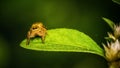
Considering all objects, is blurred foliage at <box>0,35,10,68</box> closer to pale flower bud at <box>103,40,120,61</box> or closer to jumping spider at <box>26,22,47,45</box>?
jumping spider at <box>26,22,47,45</box>

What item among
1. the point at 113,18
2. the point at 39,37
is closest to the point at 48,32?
the point at 39,37

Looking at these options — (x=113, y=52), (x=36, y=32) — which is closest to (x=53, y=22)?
(x=36, y=32)

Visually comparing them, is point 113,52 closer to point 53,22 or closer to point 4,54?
point 53,22

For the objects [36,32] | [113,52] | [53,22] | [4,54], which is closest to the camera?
[113,52]

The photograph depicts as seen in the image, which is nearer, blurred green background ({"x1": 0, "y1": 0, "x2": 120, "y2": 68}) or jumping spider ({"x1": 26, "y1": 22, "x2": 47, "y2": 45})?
jumping spider ({"x1": 26, "y1": 22, "x2": 47, "y2": 45})

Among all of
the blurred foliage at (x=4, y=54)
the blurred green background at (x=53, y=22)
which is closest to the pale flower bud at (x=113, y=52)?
the blurred green background at (x=53, y=22)

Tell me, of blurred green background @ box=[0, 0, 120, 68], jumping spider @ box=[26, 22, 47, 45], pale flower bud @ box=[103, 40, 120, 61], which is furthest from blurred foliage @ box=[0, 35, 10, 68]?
pale flower bud @ box=[103, 40, 120, 61]

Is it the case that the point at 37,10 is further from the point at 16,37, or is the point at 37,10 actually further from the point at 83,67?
the point at 83,67
